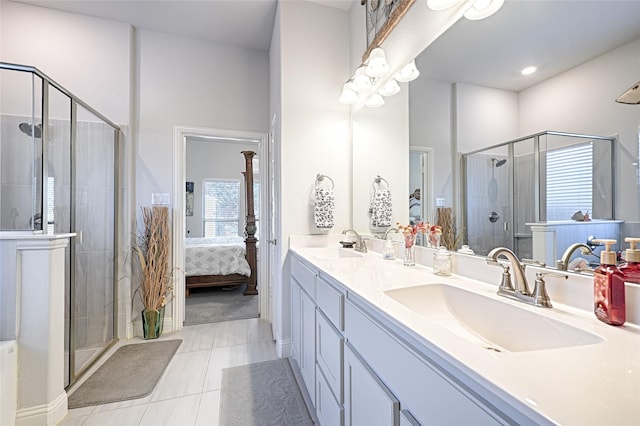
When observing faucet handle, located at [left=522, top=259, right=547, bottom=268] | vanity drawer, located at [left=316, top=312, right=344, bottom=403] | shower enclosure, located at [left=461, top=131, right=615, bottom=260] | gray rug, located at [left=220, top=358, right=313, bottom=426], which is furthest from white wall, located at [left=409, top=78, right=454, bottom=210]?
gray rug, located at [left=220, top=358, right=313, bottom=426]

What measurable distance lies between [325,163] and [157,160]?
1.74 meters

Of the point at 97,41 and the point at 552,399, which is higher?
the point at 97,41

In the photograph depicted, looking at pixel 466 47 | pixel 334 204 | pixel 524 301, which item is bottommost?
pixel 524 301

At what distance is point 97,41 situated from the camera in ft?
9.03

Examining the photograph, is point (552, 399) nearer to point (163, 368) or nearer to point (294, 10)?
point (163, 368)

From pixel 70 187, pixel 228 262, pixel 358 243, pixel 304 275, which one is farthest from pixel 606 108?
pixel 228 262

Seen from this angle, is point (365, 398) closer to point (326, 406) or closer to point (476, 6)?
point (326, 406)

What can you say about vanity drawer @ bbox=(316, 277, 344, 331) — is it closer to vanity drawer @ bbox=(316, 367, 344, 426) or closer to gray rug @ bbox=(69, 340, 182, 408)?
vanity drawer @ bbox=(316, 367, 344, 426)

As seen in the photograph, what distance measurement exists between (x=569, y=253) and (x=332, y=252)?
156 cm

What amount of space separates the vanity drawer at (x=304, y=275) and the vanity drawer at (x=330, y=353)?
17 centimetres

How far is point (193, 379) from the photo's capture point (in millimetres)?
2051

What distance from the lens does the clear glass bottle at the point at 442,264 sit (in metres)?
1.34

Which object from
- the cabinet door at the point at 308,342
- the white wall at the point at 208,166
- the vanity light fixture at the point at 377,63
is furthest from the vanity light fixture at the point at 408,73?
the white wall at the point at 208,166

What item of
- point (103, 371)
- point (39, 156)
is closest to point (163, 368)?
point (103, 371)
